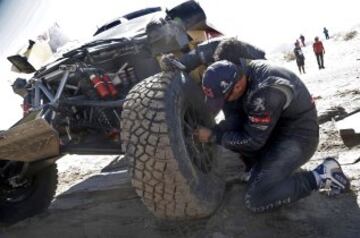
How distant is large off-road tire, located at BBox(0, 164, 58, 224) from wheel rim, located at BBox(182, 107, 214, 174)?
176 centimetres

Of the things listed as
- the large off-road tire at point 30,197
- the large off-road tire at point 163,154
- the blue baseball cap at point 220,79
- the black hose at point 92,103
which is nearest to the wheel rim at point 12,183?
the large off-road tire at point 30,197

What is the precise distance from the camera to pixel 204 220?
12.0ft

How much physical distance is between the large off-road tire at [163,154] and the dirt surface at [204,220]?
0.23 meters

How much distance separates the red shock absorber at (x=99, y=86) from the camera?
4.37 m

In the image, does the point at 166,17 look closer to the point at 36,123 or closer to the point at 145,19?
the point at 145,19

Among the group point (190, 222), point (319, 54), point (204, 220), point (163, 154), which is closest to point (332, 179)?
point (204, 220)

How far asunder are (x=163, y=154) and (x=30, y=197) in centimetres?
220

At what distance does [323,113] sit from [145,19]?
2.27m

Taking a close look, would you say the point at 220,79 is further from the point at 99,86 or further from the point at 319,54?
the point at 319,54

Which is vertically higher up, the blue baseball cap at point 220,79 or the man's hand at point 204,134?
the blue baseball cap at point 220,79

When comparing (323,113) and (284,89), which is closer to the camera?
(284,89)

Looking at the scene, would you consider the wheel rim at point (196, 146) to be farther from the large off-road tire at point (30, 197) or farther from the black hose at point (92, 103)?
the large off-road tire at point (30, 197)

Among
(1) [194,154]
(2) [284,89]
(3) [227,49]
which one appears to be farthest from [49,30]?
(2) [284,89]

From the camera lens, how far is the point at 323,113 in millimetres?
5496
